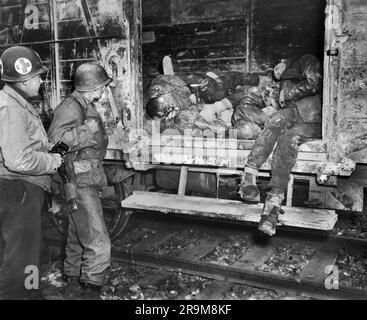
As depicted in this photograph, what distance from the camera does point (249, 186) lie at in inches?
154

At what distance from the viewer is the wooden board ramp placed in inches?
141

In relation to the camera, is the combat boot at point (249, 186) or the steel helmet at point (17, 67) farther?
the combat boot at point (249, 186)

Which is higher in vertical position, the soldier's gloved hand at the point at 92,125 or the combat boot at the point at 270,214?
the soldier's gloved hand at the point at 92,125

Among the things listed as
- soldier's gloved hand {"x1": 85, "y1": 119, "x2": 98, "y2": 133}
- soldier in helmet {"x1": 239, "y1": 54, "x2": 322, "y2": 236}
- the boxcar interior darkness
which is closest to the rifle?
soldier's gloved hand {"x1": 85, "y1": 119, "x2": 98, "y2": 133}

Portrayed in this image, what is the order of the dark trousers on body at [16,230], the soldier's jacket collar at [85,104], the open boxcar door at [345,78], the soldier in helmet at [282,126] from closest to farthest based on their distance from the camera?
1. the dark trousers on body at [16,230]
2. the open boxcar door at [345,78]
3. the soldier's jacket collar at [85,104]
4. the soldier in helmet at [282,126]

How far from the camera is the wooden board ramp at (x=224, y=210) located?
357 centimetres

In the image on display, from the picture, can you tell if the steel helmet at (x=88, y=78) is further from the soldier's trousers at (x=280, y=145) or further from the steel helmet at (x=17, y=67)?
the soldier's trousers at (x=280, y=145)

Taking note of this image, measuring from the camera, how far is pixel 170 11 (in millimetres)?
7301

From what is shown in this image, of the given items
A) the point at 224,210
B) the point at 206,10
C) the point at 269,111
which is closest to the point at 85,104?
the point at 224,210

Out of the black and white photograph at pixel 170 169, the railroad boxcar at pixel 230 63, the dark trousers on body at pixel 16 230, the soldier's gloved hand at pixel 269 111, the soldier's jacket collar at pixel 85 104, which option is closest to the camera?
the dark trousers on body at pixel 16 230

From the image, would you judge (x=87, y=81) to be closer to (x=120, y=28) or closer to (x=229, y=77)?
(x=120, y=28)

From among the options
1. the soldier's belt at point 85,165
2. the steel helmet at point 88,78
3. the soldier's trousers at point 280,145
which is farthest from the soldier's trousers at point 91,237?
the soldier's trousers at point 280,145

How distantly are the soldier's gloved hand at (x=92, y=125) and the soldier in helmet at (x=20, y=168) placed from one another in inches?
18.2
